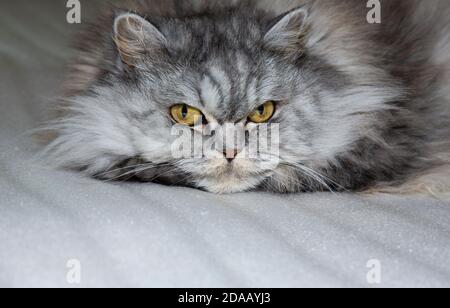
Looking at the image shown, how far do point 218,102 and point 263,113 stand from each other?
131 mm

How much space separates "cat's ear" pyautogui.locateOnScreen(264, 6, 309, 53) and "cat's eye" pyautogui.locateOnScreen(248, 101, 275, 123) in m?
0.16

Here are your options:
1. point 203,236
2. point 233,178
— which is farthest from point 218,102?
point 203,236

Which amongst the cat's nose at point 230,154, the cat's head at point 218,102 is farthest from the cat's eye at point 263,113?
the cat's nose at point 230,154

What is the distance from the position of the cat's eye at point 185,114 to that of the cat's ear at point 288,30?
0.86 feet

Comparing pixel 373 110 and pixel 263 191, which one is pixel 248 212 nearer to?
pixel 263 191

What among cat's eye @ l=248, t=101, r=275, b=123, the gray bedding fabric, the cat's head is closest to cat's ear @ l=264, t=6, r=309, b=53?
the cat's head

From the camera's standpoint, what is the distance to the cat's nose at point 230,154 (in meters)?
1.39

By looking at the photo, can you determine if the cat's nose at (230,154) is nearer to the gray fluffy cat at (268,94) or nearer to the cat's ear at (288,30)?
the gray fluffy cat at (268,94)

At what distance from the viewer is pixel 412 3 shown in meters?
1.84

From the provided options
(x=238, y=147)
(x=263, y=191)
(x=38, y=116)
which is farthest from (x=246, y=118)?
(x=38, y=116)

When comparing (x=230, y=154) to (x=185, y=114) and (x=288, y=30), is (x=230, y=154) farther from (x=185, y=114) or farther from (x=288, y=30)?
(x=288, y=30)

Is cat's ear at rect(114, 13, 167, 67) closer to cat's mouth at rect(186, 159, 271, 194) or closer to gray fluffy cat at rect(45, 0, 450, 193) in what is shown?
gray fluffy cat at rect(45, 0, 450, 193)

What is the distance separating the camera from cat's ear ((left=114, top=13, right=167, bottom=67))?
4.70ft

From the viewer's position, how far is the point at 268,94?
1446mm
